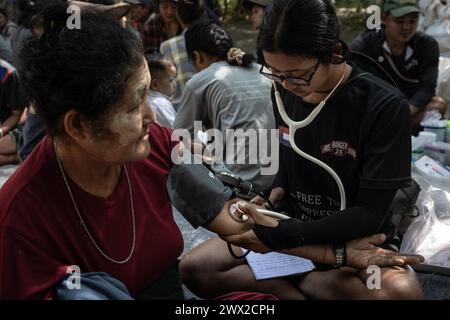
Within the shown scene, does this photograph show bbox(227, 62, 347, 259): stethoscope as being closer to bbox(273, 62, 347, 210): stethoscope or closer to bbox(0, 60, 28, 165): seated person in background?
bbox(273, 62, 347, 210): stethoscope

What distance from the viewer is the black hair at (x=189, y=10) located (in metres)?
4.69

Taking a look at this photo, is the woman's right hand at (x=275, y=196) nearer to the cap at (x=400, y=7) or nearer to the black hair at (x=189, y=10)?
the cap at (x=400, y=7)

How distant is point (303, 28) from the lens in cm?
174

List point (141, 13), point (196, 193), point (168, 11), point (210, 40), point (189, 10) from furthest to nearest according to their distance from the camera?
1. point (141, 13)
2. point (168, 11)
3. point (189, 10)
4. point (210, 40)
5. point (196, 193)

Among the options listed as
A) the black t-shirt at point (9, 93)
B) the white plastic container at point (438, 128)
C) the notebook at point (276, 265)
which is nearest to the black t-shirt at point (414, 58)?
the white plastic container at point (438, 128)

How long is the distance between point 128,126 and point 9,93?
3104 mm

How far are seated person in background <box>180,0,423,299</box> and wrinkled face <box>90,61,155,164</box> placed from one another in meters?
0.56

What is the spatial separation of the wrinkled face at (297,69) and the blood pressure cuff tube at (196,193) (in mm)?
438

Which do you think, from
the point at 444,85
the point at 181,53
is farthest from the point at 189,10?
the point at 444,85

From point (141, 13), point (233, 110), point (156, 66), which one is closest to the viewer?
point (233, 110)

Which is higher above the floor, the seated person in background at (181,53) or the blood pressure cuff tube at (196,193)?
the blood pressure cuff tube at (196,193)

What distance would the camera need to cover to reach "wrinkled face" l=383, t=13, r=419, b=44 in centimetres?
362

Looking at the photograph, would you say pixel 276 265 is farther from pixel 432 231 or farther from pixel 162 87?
pixel 162 87

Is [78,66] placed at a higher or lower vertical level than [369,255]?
higher
